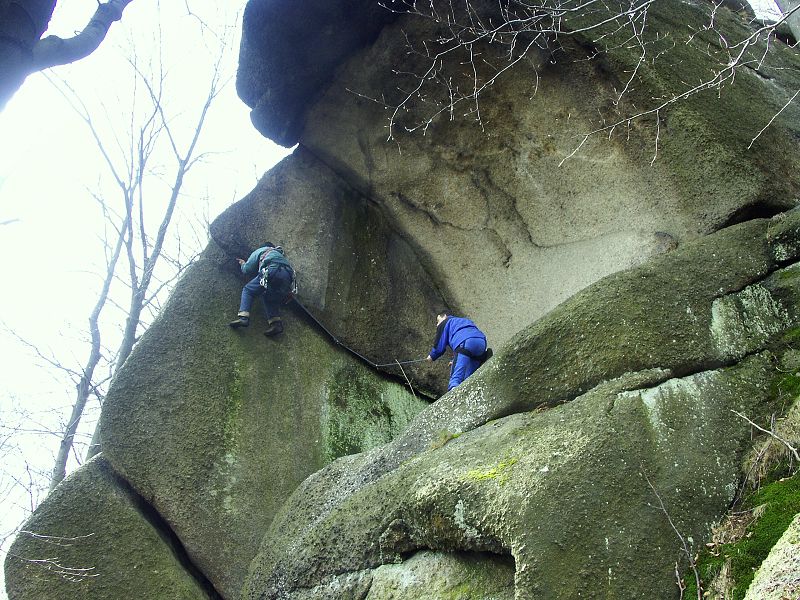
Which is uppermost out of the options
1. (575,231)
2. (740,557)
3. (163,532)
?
(575,231)

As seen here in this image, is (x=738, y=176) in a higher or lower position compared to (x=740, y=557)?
higher

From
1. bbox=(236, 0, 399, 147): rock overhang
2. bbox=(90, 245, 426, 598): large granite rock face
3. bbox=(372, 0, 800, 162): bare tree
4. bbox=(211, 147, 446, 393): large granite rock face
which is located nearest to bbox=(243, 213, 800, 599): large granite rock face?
bbox=(90, 245, 426, 598): large granite rock face

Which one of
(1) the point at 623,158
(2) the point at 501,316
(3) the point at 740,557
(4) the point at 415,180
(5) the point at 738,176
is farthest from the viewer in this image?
(4) the point at 415,180

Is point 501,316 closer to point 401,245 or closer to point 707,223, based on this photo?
point 401,245

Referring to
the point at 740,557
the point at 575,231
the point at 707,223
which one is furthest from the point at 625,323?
the point at 575,231

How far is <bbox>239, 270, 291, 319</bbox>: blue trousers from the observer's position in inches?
282

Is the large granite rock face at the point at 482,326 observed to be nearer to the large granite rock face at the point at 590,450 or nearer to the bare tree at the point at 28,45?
the large granite rock face at the point at 590,450

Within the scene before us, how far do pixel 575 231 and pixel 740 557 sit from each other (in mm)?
4081

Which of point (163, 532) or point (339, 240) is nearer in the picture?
point (163, 532)

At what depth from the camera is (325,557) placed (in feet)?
15.0

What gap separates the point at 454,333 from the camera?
22.1ft

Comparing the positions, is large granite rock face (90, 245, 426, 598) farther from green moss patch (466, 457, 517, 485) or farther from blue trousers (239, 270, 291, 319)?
green moss patch (466, 457, 517, 485)

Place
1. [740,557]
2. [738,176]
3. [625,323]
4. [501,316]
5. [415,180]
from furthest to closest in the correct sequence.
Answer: [415,180], [501,316], [738,176], [625,323], [740,557]

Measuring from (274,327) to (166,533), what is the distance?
2.18 m
